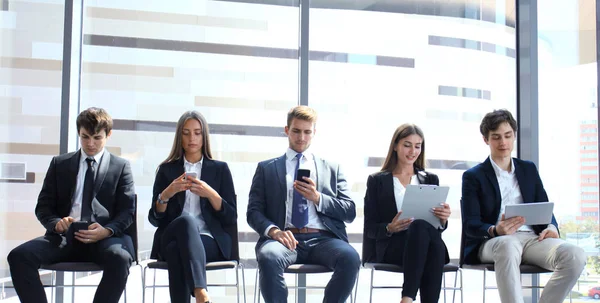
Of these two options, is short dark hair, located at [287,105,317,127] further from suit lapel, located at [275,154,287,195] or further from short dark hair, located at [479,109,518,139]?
short dark hair, located at [479,109,518,139]

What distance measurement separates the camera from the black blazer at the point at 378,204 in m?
3.76

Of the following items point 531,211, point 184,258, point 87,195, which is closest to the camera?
point 184,258

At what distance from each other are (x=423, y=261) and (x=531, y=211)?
27.5 inches

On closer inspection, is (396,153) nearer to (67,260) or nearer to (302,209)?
(302,209)

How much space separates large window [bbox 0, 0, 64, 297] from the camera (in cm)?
447

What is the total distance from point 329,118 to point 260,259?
1.72 metres

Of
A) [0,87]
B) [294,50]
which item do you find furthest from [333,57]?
[0,87]

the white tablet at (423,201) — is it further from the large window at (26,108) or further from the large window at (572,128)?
the large window at (26,108)

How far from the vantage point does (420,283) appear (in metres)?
3.35

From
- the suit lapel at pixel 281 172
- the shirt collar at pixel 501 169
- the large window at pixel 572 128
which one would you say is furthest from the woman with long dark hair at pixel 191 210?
the large window at pixel 572 128

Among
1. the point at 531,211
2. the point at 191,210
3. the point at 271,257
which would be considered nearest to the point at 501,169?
the point at 531,211

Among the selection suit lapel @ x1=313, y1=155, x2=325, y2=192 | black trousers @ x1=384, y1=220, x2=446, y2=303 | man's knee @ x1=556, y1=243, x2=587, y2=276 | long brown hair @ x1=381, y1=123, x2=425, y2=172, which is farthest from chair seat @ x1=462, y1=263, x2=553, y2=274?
suit lapel @ x1=313, y1=155, x2=325, y2=192

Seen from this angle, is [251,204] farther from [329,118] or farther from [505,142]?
[505,142]

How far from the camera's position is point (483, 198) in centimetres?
378
